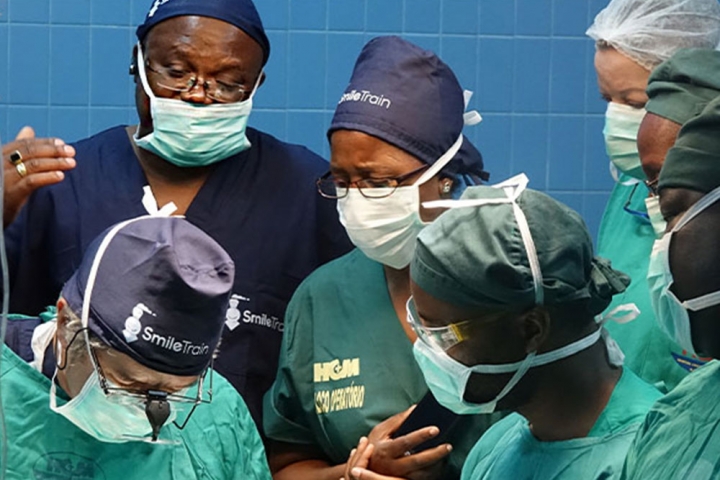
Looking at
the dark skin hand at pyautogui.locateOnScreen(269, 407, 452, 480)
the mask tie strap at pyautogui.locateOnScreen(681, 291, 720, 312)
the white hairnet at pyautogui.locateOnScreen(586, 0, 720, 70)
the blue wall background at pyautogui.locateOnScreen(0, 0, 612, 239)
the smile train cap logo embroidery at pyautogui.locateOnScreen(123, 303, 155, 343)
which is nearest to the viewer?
the mask tie strap at pyautogui.locateOnScreen(681, 291, 720, 312)

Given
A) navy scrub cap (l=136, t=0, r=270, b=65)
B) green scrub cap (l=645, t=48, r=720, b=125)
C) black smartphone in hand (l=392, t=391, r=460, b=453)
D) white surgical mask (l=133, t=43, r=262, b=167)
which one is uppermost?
navy scrub cap (l=136, t=0, r=270, b=65)

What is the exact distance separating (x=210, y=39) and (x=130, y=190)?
409 millimetres

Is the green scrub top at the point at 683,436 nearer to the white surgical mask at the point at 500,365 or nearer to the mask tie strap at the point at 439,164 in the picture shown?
the white surgical mask at the point at 500,365

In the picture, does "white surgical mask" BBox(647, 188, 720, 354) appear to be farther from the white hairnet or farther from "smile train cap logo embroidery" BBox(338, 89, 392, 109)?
the white hairnet

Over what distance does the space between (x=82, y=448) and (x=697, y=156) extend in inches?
49.0

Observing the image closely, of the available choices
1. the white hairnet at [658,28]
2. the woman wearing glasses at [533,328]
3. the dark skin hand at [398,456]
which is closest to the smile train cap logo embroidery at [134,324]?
the woman wearing glasses at [533,328]

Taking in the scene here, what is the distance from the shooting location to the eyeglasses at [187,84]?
324 cm


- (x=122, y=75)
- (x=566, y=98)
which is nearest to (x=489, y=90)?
(x=566, y=98)

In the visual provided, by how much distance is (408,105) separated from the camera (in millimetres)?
3125

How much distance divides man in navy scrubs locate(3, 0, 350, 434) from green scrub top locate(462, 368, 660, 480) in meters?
0.94

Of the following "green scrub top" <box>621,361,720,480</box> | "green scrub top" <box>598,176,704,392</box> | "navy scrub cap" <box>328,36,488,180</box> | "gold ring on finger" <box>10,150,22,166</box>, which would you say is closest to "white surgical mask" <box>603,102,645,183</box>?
"green scrub top" <box>598,176,704,392</box>

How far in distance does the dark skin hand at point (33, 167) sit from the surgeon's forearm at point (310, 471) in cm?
82

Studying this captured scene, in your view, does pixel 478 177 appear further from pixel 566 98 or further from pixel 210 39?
pixel 566 98

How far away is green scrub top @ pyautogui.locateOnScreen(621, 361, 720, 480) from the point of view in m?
1.95
